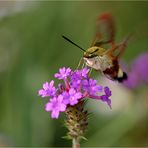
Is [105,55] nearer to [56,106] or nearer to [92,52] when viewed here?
[92,52]

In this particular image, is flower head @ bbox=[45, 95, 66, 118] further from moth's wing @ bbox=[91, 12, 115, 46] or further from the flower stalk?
moth's wing @ bbox=[91, 12, 115, 46]

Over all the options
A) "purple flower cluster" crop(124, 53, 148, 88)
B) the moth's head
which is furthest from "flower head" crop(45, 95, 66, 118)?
"purple flower cluster" crop(124, 53, 148, 88)

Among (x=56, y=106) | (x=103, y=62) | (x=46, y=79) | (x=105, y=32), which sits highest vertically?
(x=46, y=79)

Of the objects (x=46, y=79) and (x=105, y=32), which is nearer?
(x=105, y=32)

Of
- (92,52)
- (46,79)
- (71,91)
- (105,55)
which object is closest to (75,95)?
(71,91)

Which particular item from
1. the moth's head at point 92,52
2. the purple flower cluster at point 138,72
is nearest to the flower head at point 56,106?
the moth's head at point 92,52

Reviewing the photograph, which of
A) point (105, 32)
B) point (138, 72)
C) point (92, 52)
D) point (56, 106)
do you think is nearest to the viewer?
point (56, 106)

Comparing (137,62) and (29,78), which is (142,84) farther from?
(29,78)
